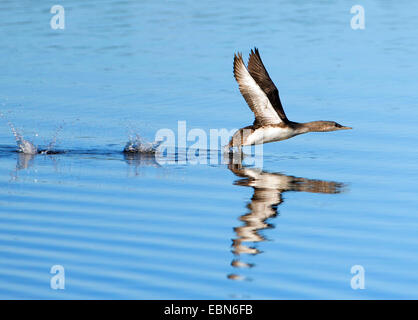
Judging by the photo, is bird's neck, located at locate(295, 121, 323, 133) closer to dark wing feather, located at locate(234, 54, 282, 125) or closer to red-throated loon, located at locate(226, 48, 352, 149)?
red-throated loon, located at locate(226, 48, 352, 149)

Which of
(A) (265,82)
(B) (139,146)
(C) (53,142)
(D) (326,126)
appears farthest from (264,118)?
(C) (53,142)

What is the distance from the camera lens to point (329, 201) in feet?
31.8

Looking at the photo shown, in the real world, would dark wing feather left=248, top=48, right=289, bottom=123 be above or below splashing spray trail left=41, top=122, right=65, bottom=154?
above

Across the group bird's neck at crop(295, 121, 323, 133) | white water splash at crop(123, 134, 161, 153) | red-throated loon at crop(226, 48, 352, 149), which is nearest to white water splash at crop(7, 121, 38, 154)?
white water splash at crop(123, 134, 161, 153)

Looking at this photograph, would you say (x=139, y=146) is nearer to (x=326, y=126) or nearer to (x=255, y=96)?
(x=255, y=96)

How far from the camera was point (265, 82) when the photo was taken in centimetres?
1164

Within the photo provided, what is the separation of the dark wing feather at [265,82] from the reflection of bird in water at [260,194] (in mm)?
869

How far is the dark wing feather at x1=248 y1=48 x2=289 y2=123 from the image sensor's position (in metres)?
11.6

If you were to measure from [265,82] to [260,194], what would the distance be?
2098 mm

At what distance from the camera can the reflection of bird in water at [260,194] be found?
8.19 metres

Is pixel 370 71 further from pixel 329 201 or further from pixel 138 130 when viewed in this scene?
pixel 329 201

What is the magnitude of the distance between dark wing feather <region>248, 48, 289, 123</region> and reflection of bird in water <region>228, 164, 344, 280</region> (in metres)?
0.87
